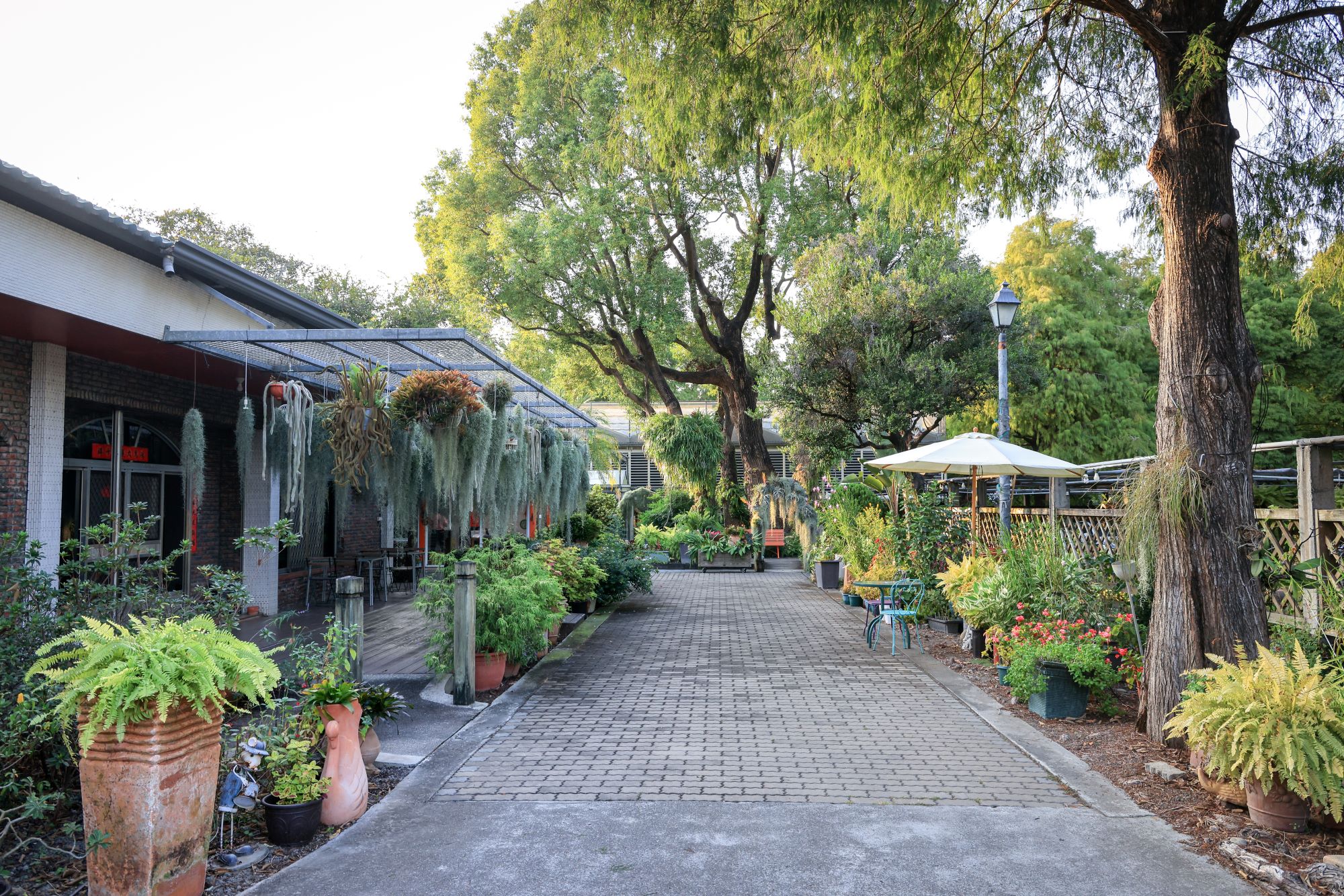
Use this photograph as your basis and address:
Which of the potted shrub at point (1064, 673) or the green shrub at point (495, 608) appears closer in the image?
the potted shrub at point (1064, 673)

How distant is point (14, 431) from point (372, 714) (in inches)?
170

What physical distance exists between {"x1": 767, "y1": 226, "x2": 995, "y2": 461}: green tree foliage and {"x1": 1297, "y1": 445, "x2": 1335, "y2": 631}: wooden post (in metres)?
9.67

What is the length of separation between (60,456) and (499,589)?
13.0ft

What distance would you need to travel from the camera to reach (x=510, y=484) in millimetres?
9188

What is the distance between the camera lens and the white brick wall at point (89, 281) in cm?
560

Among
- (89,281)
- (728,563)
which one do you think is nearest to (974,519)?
(728,563)

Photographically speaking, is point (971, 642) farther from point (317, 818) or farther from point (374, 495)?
point (317, 818)

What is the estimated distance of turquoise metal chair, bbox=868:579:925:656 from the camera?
9281 millimetres

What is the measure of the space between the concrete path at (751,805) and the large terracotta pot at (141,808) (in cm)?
44

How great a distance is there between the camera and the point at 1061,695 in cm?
634

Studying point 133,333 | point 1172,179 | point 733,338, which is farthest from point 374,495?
point 733,338

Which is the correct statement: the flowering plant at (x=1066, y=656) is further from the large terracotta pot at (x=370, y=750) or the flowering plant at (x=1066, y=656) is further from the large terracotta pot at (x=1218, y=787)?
the large terracotta pot at (x=370, y=750)

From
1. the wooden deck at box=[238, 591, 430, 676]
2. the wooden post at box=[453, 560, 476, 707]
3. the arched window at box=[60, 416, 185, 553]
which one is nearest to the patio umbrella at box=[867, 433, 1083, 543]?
the wooden post at box=[453, 560, 476, 707]

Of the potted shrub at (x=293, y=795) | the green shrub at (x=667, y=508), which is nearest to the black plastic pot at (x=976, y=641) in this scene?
the potted shrub at (x=293, y=795)
